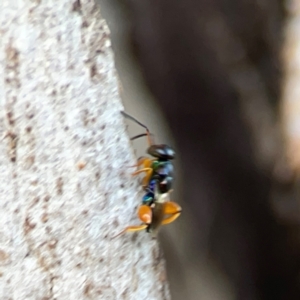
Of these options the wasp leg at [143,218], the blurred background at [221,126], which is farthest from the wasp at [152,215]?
the blurred background at [221,126]

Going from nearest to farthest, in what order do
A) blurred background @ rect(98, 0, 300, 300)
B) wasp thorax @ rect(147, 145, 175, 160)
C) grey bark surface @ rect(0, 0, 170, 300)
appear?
1. grey bark surface @ rect(0, 0, 170, 300)
2. wasp thorax @ rect(147, 145, 175, 160)
3. blurred background @ rect(98, 0, 300, 300)

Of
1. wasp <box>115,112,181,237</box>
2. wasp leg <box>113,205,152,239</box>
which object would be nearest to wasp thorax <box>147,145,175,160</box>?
wasp <box>115,112,181,237</box>

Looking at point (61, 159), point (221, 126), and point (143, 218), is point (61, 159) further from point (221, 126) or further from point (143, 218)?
point (221, 126)

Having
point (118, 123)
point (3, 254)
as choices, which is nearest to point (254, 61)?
point (118, 123)

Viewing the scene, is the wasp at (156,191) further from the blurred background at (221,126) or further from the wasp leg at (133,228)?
the blurred background at (221,126)

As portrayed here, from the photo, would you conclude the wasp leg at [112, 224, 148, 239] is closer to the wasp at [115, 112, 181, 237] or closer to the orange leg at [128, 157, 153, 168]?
the wasp at [115, 112, 181, 237]

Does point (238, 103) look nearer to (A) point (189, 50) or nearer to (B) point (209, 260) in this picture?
(A) point (189, 50)

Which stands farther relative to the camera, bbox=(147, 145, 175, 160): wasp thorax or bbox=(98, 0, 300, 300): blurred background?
bbox=(98, 0, 300, 300): blurred background
